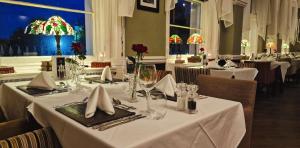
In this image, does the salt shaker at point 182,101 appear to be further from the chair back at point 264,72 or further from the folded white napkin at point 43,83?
the chair back at point 264,72

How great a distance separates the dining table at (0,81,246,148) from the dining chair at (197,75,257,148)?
0.34 meters

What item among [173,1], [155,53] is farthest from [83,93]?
[173,1]

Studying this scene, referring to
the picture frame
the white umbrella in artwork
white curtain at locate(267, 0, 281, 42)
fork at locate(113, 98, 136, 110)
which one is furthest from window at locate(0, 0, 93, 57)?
white curtain at locate(267, 0, 281, 42)

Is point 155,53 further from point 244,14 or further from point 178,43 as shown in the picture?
point 244,14

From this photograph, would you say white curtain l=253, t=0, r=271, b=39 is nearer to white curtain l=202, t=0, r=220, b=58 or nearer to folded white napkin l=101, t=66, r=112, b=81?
white curtain l=202, t=0, r=220, b=58

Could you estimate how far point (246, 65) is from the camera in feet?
13.5

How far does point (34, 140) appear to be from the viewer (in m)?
1.03

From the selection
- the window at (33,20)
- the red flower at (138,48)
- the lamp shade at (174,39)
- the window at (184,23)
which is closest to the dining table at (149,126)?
the red flower at (138,48)

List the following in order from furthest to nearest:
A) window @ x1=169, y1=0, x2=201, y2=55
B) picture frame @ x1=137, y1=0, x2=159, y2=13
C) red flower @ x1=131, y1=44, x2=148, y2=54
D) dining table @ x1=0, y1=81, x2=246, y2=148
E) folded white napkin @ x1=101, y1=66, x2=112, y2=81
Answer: window @ x1=169, y1=0, x2=201, y2=55, picture frame @ x1=137, y1=0, x2=159, y2=13, folded white napkin @ x1=101, y1=66, x2=112, y2=81, red flower @ x1=131, y1=44, x2=148, y2=54, dining table @ x1=0, y1=81, x2=246, y2=148

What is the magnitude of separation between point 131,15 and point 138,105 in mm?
1947

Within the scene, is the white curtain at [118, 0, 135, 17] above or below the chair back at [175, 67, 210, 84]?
above

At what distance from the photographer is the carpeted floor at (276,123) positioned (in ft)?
7.86

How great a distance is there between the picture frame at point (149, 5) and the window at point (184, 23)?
0.73 metres

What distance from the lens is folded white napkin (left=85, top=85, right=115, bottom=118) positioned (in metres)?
1.02
